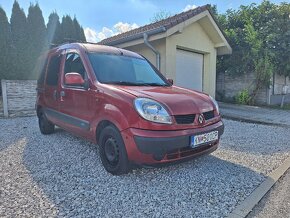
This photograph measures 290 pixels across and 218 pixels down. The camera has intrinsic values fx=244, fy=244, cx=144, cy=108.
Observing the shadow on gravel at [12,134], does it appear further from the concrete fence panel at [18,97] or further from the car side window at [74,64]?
the car side window at [74,64]

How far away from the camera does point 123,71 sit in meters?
4.02

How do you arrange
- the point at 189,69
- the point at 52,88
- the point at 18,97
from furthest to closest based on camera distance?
the point at 189,69
the point at 18,97
the point at 52,88

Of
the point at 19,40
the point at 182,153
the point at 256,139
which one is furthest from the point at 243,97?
the point at 19,40

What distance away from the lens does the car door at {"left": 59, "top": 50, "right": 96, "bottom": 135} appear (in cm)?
371

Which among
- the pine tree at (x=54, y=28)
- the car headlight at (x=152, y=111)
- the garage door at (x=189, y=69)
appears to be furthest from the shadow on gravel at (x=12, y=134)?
the garage door at (x=189, y=69)

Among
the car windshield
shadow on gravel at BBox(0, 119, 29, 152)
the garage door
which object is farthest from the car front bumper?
the garage door

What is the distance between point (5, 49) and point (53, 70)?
5.51 metres

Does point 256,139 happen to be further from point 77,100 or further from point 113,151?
point 77,100

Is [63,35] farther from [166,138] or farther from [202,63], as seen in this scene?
[166,138]

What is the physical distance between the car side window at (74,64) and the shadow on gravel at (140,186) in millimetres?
1408

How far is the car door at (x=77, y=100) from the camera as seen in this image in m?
3.71

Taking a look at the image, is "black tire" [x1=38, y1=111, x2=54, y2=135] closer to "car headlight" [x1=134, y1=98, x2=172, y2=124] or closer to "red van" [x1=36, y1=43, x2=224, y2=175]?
"red van" [x1=36, y1=43, x2=224, y2=175]

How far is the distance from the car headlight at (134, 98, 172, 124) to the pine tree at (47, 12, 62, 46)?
9.13 meters

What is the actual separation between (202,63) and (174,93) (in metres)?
8.15
